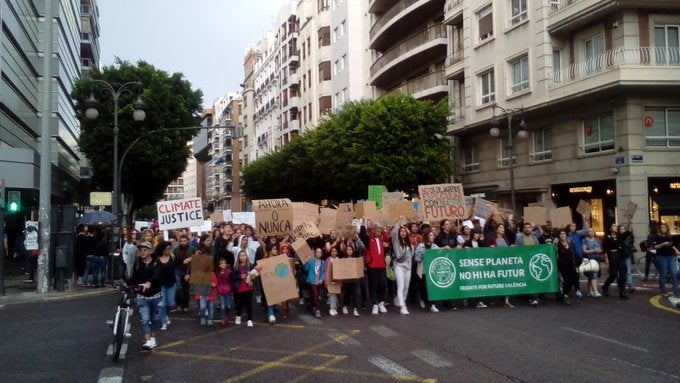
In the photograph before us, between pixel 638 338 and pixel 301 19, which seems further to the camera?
pixel 301 19

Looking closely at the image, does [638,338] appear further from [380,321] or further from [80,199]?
[80,199]

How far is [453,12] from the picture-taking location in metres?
33.1

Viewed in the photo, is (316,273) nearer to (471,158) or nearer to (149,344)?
(149,344)

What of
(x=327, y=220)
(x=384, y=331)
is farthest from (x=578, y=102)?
(x=384, y=331)

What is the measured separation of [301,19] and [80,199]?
90.5 ft

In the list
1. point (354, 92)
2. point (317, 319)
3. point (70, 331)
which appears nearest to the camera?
point (70, 331)

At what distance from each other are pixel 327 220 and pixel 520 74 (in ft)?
48.9

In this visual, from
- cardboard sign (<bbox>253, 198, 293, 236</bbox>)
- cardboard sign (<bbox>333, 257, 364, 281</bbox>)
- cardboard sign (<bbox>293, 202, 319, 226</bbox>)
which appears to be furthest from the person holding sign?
cardboard sign (<bbox>293, 202, 319, 226</bbox>)

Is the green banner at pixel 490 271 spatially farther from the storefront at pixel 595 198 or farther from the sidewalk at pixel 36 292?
the storefront at pixel 595 198

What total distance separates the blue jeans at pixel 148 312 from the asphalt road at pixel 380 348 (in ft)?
1.16

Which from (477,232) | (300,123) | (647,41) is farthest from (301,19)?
(477,232)

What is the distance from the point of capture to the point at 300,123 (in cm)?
6462

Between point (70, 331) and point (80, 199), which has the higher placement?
point (80, 199)

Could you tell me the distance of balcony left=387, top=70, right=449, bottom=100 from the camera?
3512 centimetres
